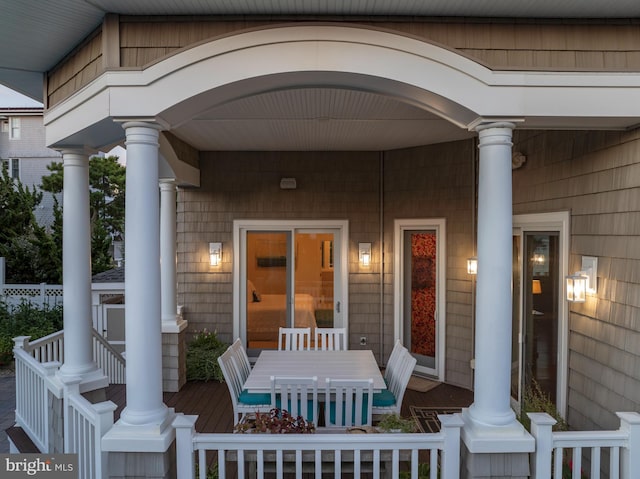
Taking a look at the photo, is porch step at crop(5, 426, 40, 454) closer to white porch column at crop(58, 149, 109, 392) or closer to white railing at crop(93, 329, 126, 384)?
white porch column at crop(58, 149, 109, 392)

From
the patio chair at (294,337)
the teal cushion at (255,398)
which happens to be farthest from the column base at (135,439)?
the patio chair at (294,337)

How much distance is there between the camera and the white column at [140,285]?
2.66 meters

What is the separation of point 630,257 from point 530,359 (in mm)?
1706

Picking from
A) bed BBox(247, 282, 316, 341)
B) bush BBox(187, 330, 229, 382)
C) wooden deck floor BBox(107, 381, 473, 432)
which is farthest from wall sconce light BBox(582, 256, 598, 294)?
bush BBox(187, 330, 229, 382)

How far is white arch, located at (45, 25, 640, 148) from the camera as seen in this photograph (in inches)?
105

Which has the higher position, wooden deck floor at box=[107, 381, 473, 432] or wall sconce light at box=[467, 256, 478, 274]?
wall sconce light at box=[467, 256, 478, 274]

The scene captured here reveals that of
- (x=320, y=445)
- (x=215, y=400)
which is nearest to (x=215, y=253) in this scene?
(x=215, y=400)

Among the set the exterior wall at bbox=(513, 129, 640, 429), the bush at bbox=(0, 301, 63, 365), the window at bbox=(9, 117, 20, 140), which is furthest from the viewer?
the window at bbox=(9, 117, 20, 140)

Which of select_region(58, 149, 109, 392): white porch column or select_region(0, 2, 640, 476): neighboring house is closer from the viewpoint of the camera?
select_region(0, 2, 640, 476): neighboring house

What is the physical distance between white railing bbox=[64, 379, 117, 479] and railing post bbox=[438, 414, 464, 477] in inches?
80.7

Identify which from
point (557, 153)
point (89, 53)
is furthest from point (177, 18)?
point (557, 153)

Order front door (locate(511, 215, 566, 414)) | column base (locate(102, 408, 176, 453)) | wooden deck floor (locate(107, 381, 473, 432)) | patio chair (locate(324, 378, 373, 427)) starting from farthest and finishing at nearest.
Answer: wooden deck floor (locate(107, 381, 473, 432)), front door (locate(511, 215, 566, 414)), patio chair (locate(324, 378, 373, 427)), column base (locate(102, 408, 176, 453))

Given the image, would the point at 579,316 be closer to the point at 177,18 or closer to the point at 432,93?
the point at 432,93

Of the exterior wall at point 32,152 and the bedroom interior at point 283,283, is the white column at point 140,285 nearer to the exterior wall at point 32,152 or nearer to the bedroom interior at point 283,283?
the bedroom interior at point 283,283
